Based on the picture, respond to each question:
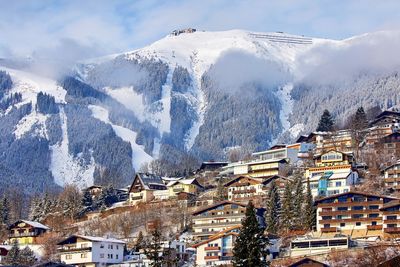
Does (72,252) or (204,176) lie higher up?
(204,176)

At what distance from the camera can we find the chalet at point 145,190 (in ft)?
421

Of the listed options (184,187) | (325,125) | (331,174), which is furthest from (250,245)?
(325,125)

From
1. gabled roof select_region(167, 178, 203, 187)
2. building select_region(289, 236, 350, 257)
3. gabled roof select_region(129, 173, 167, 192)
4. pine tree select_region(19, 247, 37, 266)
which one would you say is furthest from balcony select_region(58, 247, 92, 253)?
gabled roof select_region(129, 173, 167, 192)

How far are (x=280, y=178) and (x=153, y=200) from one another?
19070 mm

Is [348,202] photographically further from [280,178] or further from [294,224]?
[280,178]

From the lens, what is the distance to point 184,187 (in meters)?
125

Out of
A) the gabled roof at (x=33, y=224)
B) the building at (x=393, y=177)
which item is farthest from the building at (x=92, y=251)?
the building at (x=393, y=177)

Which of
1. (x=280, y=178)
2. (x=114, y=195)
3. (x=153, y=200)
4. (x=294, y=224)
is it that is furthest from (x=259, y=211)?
(x=114, y=195)

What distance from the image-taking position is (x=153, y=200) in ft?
411

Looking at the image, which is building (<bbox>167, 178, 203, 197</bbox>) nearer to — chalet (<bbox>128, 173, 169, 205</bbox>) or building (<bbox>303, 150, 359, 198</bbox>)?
chalet (<bbox>128, 173, 169, 205</bbox>)

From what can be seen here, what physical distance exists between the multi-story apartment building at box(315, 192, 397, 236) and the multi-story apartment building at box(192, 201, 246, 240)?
11.5 metres

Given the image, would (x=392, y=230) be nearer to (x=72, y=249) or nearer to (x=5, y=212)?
(x=72, y=249)

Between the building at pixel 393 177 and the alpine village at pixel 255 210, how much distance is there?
11 cm

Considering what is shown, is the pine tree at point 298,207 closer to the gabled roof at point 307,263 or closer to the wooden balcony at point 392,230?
the wooden balcony at point 392,230
